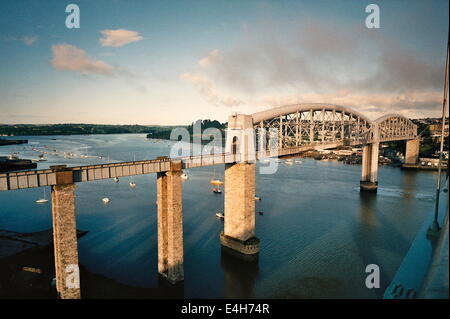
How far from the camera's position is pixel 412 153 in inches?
2689

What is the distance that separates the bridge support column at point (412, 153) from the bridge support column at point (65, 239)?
73133mm

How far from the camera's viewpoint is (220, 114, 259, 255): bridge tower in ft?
67.2

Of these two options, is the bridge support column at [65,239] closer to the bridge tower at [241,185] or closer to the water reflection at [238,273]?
the water reflection at [238,273]

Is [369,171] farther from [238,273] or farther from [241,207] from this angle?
[238,273]

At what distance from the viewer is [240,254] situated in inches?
844

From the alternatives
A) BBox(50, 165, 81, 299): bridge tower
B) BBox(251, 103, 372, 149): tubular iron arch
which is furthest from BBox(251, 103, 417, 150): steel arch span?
BBox(50, 165, 81, 299): bridge tower

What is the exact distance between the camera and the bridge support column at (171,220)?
1606 centimetres

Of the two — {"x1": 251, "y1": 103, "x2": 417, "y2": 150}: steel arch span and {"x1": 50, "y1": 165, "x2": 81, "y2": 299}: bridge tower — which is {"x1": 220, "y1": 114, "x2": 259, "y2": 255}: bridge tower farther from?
{"x1": 50, "y1": 165, "x2": 81, "y2": 299}: bridge tower

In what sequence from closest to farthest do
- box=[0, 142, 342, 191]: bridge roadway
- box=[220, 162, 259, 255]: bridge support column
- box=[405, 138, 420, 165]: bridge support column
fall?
box=[0, 142, 342, 191]: bridge roadway, box=[220, 162, 259, 255]: bridge support column, box=[405, 138, 420, 165]: bridge support column

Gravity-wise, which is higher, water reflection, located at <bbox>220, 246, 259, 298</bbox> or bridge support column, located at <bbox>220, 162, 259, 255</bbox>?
bridge support column, located at <bbox>220, 162, 259, 255</bbox>

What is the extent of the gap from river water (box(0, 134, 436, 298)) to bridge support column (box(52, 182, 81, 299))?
547 cm

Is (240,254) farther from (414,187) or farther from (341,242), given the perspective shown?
(414,187)

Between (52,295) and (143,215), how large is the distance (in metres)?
15.7

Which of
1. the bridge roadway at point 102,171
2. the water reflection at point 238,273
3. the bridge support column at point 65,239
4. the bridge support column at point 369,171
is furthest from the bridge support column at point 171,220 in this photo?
the bridge support column at point 369,171
